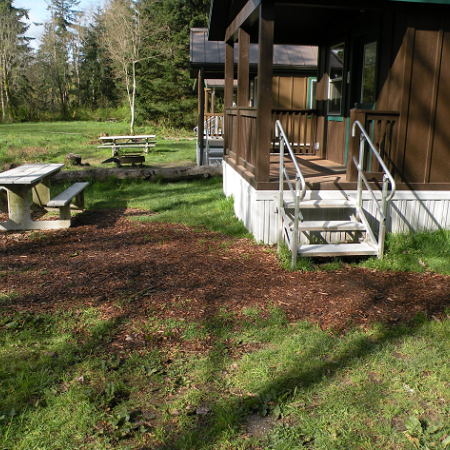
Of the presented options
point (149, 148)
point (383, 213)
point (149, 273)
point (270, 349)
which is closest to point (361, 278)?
point (383, 213)

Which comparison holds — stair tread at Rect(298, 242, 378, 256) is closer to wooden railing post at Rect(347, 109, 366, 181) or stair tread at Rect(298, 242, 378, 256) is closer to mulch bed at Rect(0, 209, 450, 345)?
mulch bed at Rect(0, 209, 450, 345)

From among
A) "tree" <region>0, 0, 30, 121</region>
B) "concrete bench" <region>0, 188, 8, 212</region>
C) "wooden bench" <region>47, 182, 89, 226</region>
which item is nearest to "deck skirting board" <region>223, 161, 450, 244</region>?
"wooden bench" <region>47, 182, 89, 226</region>

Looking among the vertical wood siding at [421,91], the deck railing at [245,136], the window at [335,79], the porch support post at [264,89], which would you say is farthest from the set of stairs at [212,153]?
the vertical wood siding at [421,91]

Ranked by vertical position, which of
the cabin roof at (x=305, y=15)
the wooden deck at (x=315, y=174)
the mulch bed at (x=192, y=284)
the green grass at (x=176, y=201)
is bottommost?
the mulch bed at (x=192, y=284)

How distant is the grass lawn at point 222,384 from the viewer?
282 centimetres

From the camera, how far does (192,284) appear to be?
16.5 feet

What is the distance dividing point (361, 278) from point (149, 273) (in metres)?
2.26

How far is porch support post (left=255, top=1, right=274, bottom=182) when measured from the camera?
5.89 m

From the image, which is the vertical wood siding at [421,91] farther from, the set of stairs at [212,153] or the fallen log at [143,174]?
the set of stairs at [212,153]

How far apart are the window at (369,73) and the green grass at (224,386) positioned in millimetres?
4376

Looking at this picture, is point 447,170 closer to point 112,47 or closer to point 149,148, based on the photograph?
point 149,148

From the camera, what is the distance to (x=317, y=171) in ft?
24.7

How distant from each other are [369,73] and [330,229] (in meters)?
3.14

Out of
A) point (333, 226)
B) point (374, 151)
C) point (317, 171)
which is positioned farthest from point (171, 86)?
point (333, 226)
